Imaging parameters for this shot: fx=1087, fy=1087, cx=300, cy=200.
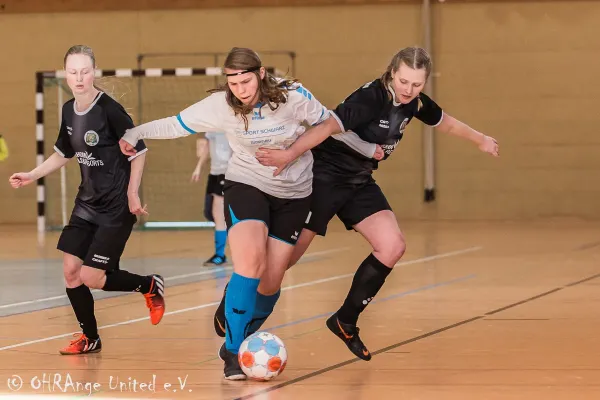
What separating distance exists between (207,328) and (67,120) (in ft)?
5.27

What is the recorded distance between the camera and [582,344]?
5.93 meters

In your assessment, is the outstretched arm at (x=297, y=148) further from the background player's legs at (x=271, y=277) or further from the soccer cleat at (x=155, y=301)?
the soccer cleat at (x=155, y=301)

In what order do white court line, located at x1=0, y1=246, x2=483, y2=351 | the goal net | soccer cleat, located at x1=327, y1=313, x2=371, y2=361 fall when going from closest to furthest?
soccer cleat, located at x1=327, y1=313, x2=371, y2=361 < white court line, located at x1=0, y1=246, x2=483, y2=351 < the goal net

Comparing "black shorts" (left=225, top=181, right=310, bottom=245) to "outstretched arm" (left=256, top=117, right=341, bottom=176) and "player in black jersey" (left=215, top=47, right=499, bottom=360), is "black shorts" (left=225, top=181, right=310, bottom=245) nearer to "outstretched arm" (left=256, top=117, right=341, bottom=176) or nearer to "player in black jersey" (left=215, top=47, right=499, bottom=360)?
"outstretched arm" (left=256, top=117, right=341, bottom=176)

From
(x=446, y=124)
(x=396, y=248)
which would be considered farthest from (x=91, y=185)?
(x=446, y=124)

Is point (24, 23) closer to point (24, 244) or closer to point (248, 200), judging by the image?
point (24, 244)

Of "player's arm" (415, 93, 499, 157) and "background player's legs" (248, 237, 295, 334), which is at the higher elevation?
"player's arm" (415, 93, 499, 157)

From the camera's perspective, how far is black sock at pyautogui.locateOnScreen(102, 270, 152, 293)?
6199 millimetres

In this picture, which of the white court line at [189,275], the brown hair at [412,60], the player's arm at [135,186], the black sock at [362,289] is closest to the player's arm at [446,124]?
the brown hair at [412,60]

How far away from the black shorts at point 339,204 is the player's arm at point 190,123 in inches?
29.4

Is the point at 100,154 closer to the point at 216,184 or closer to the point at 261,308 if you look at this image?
the point at 261,308

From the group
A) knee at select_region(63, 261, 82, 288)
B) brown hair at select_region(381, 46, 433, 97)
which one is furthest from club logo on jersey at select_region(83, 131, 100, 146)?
brown hair at select_region(381, 46, 433, 97)

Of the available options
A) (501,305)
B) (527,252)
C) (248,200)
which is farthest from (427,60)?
(527,252)

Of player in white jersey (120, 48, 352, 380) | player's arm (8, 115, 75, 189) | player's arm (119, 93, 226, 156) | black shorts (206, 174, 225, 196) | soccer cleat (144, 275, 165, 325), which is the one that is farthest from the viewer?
black shorts (206, 174, 225, 196)
